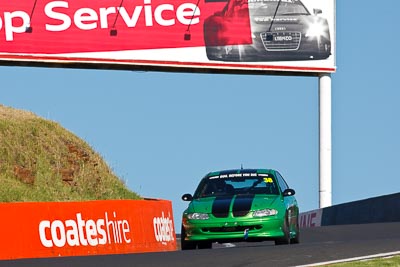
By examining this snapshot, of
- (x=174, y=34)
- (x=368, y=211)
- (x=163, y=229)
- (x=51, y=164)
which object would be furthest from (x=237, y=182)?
(x=174, y=34)

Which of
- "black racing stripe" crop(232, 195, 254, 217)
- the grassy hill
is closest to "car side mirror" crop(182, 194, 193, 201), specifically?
"black racing stripe" crop(232, 195, 254, 217)

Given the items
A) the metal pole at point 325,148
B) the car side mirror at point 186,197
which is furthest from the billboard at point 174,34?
the car side mirror at point 186,197

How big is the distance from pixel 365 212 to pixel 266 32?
8971 millimetres

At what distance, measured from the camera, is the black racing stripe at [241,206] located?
20.9 meters

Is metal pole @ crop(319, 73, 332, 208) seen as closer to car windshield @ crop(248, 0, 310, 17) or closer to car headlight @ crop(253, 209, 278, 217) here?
car windshield @ crop(248, 0, 310, 17)

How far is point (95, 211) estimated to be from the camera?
21812 millimetres

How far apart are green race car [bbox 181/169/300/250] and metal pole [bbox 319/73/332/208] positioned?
21.8 metres

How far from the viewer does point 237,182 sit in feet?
72.5

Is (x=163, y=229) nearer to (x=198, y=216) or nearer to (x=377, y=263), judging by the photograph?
(x=198, y=216)

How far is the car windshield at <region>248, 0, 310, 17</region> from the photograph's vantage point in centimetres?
4206

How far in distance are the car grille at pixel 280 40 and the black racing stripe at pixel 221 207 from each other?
68.0ft

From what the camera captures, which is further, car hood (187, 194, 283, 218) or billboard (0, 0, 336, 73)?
billboard (0, 0, 336, 73)

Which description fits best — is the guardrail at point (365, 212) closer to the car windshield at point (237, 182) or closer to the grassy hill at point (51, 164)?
the grassy hill at point (51, 164)

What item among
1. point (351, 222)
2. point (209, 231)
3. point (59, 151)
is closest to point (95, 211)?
point (209, 231)
